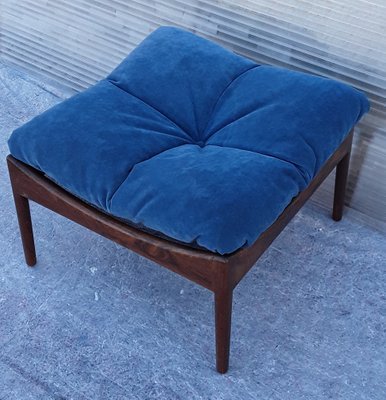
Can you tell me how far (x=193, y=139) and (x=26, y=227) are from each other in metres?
0.42

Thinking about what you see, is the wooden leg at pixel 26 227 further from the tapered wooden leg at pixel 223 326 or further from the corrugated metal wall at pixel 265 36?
the corrugated metal wall at pixel 265 36

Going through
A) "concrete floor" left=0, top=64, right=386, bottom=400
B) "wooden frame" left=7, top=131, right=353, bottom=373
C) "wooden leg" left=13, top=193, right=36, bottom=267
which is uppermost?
"wooden frame" left=7, top=131, right=353, bottom=373

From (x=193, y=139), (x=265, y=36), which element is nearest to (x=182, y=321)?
(x=193, y=139)

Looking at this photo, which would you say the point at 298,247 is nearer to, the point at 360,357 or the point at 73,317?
the point at 360,357

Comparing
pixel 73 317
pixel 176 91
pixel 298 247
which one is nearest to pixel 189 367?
pixel 73 317

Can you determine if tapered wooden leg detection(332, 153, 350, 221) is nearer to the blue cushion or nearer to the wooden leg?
the blue cushion

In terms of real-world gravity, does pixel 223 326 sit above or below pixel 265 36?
below

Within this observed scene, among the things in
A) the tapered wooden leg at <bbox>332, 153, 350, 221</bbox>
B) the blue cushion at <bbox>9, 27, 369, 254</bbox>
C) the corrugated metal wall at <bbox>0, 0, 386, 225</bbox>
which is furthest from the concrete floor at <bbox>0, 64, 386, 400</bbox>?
the blue cushion at <bbox>9, 27, 369, 254</bbox>

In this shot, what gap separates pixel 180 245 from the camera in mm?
1359

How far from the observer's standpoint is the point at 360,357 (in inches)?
60.7

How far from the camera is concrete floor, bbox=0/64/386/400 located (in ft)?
4.86

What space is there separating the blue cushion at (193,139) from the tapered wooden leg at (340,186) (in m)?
0.18

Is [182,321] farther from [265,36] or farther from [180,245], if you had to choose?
[265,36]

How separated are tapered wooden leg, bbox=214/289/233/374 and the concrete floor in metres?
0.04
